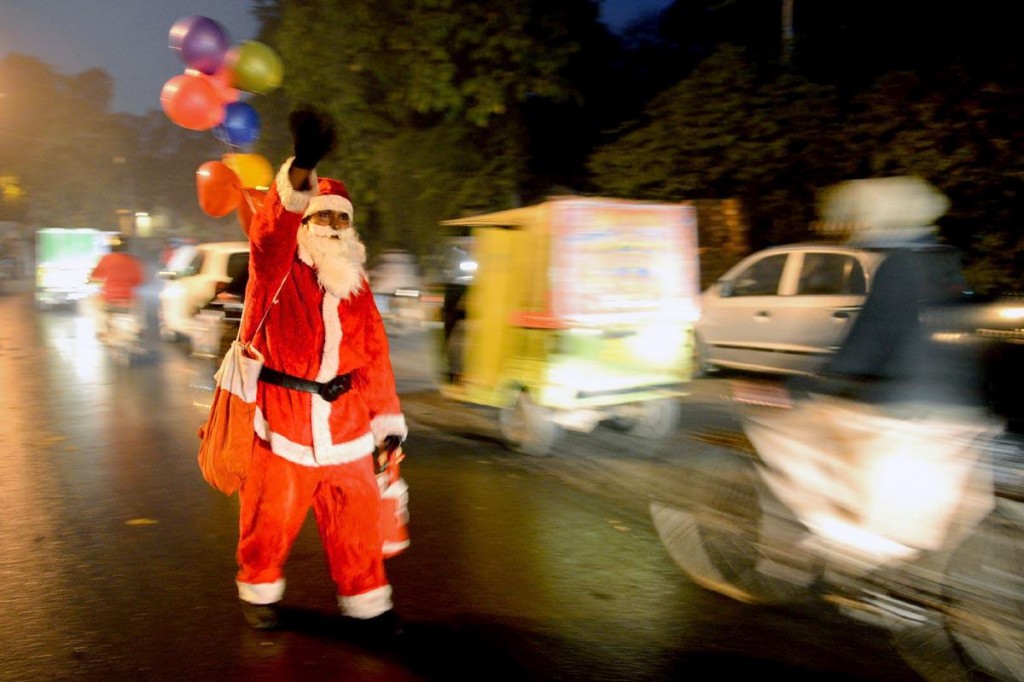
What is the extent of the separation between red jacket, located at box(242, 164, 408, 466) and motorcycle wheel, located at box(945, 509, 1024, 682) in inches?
95.5

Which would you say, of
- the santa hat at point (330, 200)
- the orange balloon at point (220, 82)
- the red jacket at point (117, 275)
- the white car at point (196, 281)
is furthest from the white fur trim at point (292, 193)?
the red jacket at point (117, 275)

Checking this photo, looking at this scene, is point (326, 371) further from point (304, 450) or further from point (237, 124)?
point (237, 124)

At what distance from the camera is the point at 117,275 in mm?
14469

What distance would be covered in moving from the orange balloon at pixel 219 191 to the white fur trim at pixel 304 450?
123 cm

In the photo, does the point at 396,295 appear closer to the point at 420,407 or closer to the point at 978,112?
the point at 420,407

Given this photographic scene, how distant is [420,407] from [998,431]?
7191 mm

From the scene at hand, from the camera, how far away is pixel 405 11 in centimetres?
1888

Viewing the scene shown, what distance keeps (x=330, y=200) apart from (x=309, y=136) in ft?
1.99

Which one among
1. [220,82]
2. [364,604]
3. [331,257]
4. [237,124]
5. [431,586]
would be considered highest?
[220,82]

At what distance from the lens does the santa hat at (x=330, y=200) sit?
4.12 m

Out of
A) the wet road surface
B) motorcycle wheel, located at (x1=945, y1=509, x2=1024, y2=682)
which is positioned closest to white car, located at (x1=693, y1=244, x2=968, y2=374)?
the wet road surface

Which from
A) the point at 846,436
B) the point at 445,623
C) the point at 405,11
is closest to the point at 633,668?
the point at 445,623

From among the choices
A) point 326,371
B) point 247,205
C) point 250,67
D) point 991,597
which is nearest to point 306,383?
point 326,371

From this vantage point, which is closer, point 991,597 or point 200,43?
point 991,597
